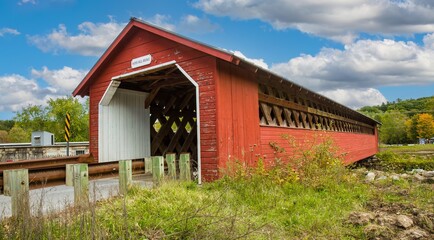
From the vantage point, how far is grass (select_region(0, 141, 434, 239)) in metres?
3.31

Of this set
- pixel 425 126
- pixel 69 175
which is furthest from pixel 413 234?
pixel 425 126

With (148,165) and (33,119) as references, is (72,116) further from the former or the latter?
(148,165)

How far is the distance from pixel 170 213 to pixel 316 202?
291 cm

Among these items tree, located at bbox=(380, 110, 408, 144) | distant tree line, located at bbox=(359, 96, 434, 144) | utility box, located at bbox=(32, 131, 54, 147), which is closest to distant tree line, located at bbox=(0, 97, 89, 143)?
utility box, located at bbox=(32, 131, 54, 147)

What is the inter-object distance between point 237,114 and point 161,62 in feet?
7.96

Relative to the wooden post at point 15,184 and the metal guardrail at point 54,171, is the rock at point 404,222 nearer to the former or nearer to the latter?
the metal guardrail at point 54,171

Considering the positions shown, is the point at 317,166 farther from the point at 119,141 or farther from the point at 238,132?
the point at 119,141

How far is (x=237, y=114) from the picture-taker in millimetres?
8367

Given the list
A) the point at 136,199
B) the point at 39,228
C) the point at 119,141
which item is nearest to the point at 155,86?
the point at 119,141

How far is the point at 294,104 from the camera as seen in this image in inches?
470

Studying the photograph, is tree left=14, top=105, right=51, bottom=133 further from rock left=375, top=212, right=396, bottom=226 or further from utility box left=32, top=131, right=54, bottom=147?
rock left=375, top=212, right=396, bottom=226

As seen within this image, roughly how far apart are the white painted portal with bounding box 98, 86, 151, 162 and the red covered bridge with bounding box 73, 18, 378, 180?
30mm

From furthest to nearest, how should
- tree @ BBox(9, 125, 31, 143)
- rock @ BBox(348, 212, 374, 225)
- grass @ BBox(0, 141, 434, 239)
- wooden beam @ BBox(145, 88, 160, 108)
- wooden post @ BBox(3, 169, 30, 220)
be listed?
tree @ BBox(9, 125, 31, 143) < wooden beam @ BBox(145, 88, 160, 108) < rock @ BBox(348, 212, 374, 225) < wooden post @ BBox(3, 169, 30, 220) < grass @ BBox(0, 141, 434, 239)

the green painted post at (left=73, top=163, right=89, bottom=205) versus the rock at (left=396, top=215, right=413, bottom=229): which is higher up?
the green painted post at (left=73, top=163, right=89, bottom=205)
